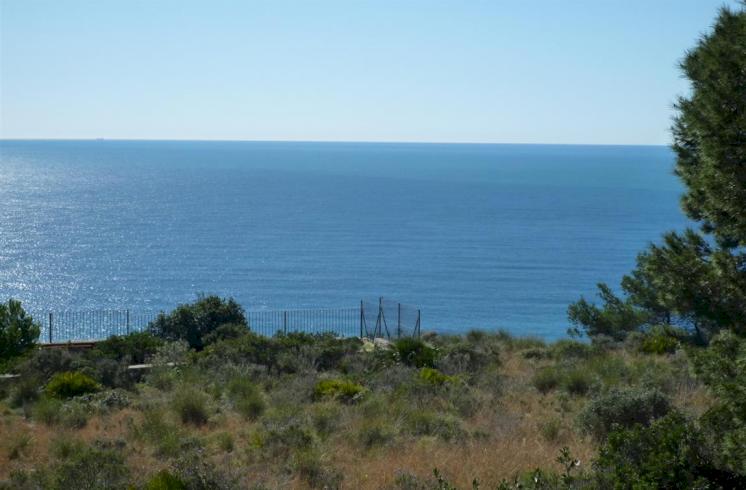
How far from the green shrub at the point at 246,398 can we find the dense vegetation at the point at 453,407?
3cm

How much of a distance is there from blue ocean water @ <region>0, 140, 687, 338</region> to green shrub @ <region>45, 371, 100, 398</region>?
38.6m

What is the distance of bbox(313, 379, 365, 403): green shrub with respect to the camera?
43.8ft

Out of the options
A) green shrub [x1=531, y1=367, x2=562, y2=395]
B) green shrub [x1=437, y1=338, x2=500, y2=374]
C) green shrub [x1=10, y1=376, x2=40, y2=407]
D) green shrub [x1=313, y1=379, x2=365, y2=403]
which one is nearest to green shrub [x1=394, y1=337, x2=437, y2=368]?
green shrub [x1=437, y1=338, x2=500, y2=374]

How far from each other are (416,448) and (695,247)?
3.89 metres

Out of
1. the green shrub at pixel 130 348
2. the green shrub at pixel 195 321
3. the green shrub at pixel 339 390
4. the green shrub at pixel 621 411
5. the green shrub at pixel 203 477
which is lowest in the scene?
the green shrub at pixel 195 321

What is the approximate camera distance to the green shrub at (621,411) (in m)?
10.4

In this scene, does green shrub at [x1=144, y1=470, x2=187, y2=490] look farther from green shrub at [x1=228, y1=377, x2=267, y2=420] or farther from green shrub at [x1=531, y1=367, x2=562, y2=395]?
green shrub at [x1=531, y1=367, x2=562, y2=395]

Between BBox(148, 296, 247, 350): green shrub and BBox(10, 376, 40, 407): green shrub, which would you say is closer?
BBox(10, 376, 40, 407): green shrub

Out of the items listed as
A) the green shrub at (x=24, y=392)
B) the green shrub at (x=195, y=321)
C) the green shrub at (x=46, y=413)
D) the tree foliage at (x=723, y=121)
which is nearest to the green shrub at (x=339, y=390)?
the green shrub at (x=46, y=413)

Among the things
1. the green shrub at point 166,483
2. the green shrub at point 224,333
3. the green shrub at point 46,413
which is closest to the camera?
the green shrub at point 166,483

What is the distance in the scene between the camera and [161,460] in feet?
31.3

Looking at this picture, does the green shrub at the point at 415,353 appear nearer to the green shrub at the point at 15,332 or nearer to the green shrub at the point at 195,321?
the green shrub at the point at 195,321

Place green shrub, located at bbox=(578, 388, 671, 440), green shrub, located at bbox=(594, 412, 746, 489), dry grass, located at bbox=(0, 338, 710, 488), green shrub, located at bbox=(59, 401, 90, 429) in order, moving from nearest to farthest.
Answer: green shrub, located at bbox=(594, 412, 746, 489) → dry grass, located at bbox=(0, 338, 710, 488) → green shrub, located at bbox=(578, 388, 671, 440) → green shrub, located at bbox=(59, 401, 90, 429)

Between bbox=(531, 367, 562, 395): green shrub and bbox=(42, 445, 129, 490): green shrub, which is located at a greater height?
bbox=(42, 445, 129, 490): green shrub
